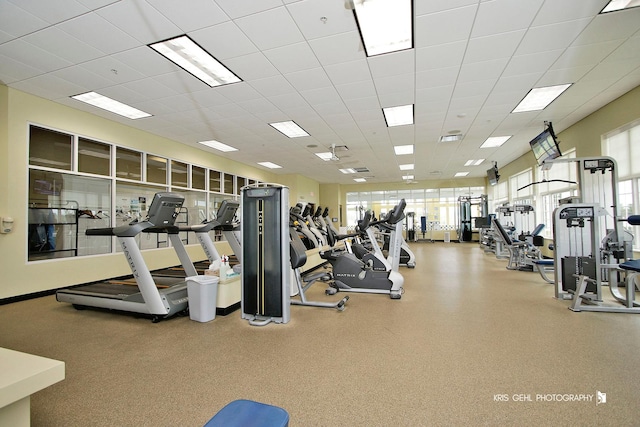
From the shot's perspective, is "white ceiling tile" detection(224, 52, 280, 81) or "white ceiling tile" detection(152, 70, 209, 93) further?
"white ceiling tile" detection(152, 70, 209, 93)

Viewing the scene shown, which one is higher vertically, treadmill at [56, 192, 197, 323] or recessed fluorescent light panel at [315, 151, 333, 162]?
recessed fluorescent light panel at [315, 151, 333, 162]

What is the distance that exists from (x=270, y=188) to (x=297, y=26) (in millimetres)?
1762

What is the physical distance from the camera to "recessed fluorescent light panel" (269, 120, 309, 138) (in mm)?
6355

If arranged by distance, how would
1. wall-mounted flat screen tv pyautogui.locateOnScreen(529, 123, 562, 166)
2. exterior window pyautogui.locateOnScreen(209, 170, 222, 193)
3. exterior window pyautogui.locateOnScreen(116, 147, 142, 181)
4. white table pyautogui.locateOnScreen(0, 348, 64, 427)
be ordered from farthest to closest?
exterior window pyautogui.locateOnScreen(209, 170, 222, 193) → exterior window pyautogui.locateOnScreen(116, 147, 142, 181) → wall-mounted flat screen tv pyautogui.locateOnScreen(529, 123, 562, 166) → white table pyautogui.locateOnScreen(0, 348, 64, 427)

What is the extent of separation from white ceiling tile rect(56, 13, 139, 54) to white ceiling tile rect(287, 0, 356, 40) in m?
1.93

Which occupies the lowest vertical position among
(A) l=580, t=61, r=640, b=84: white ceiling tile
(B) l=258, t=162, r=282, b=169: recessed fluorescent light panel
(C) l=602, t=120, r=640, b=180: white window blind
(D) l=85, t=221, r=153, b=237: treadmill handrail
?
(D) l=85, t=221, r=153, b=237: treadmill handrail

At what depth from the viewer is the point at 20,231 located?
14.9 ft

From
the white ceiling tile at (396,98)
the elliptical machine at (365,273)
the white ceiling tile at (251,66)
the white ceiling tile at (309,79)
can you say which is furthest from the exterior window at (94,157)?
the white ceiling tile at (396,98)

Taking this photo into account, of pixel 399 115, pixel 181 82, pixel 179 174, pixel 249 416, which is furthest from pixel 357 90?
pixel 179 174

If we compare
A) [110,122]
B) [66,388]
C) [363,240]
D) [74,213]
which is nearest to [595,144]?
[363,240]

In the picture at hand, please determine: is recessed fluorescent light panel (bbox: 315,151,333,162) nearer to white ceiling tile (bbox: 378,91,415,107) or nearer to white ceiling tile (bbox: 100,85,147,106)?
white ceiling tile (bbox: 378,91,415,107)

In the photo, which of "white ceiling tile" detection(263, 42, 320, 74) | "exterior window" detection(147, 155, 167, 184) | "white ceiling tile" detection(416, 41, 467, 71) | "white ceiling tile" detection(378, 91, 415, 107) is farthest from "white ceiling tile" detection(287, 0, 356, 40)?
"exterior window" detection(147, 155, 167, 184)

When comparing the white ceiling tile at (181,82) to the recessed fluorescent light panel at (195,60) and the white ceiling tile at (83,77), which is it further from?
the white ceiling tile at (83,77)

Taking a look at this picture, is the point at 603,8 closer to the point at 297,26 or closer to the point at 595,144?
the point at 297,26
